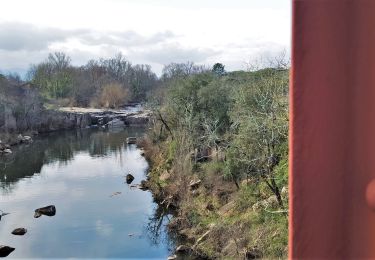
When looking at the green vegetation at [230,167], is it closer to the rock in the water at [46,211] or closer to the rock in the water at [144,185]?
the rock in the water at [144,185]

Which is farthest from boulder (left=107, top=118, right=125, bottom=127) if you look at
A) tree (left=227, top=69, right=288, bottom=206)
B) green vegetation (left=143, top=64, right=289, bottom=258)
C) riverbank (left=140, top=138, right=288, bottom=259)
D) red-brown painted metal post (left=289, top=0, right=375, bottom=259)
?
red-brown painted metal post (left=289, top=0, right=375, bottom=259)

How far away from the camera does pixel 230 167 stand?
22.6m

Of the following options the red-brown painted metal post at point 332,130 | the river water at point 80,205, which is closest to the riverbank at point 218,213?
the river water at point 80,205

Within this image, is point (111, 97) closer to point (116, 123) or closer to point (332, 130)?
point (116, 123)

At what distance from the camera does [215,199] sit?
23406 millimetres

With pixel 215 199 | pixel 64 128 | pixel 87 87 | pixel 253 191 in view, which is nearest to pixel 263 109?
pixel 253 191

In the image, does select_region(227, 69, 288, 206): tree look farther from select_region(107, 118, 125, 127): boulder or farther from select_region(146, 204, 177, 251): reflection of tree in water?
select_region(107, 118, 125, 127): boulder

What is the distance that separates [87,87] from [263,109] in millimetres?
65826

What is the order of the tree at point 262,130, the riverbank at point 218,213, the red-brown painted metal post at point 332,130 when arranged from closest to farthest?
the red-brown painted metal post at point 332,130, the riverbank at point 218,213, the tree at point 262,130

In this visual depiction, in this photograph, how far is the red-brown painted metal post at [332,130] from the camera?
0.72 m

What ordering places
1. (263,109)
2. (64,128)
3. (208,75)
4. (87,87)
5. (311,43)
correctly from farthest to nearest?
(87,87) < (64,128) < (208,75) < (263,109) < (311,43)

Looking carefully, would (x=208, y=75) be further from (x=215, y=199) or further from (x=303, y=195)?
(x=303, y=195)

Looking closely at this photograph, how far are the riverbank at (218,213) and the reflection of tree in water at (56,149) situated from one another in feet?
37.6

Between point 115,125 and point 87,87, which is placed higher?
point 87,87
